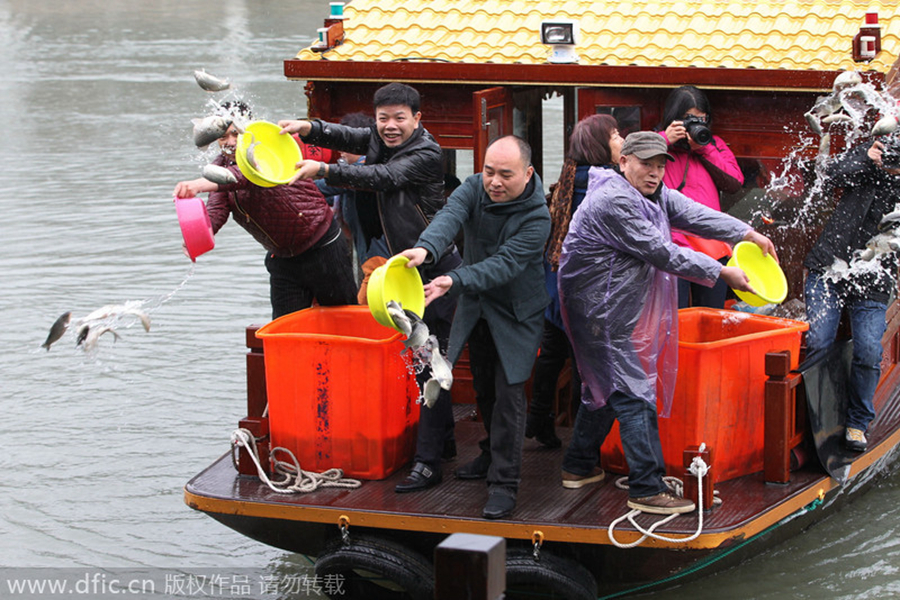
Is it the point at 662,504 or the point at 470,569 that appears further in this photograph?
the point at 662,504

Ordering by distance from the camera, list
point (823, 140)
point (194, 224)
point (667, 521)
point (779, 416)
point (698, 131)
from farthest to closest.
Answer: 1. point (698, 131)
2. point (823, 140)
3. point (779, 416)
4. point (194, 224)
5. point (667, 521)

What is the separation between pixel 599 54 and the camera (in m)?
6.50

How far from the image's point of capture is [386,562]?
520 centimetres

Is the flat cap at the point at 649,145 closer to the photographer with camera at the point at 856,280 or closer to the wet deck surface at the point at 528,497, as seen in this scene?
the photographer with camera at the point at 856,280

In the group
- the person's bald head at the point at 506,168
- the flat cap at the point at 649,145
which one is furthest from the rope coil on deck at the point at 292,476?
the flat cap at the point at 649,145

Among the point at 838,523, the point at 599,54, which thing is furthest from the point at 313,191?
the point at 838,523

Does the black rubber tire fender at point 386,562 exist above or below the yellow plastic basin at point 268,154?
below

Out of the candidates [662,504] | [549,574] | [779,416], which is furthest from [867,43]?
[549,574]

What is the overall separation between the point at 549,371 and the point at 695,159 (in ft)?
4.40

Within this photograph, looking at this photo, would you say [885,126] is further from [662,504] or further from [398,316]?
[398,316]

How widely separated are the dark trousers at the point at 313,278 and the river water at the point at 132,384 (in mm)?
1490

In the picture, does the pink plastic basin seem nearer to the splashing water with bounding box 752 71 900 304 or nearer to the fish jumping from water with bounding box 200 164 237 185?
the fish jumping from water with bounding box 200 164 237 185

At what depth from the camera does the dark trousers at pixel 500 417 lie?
513 cm

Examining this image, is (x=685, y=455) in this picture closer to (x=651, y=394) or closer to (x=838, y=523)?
(x=651, y=394)
